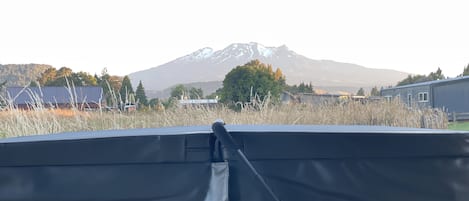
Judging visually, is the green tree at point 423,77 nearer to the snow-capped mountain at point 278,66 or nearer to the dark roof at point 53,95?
the snow-capped mountain at point 278,66

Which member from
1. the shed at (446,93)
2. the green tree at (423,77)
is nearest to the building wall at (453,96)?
the shed at (446,93)

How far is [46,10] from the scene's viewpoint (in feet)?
25.2

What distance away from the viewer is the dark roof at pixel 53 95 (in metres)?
4.03

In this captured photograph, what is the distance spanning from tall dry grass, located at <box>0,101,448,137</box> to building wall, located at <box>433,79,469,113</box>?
17596 mm

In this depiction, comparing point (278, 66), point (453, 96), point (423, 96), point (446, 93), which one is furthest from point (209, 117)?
point (278, 66)

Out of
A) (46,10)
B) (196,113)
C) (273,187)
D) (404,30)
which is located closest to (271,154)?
(273,187)

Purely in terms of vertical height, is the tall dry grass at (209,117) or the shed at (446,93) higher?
the shed at (446,93)

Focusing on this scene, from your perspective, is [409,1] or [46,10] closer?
[46,10]

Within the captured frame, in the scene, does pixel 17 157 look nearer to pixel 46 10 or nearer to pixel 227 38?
pixel 46 10

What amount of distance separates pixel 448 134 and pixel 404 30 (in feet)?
54.6

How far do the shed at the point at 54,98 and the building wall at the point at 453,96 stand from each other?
22.9m

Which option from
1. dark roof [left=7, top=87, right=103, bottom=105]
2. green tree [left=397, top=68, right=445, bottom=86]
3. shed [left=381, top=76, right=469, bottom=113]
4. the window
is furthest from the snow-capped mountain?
dark roof [left=7, top=87, right=103, bottom=105]

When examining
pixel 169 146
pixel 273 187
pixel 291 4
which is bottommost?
pixel 273 187

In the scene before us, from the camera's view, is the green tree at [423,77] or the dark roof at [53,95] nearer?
the dark roof at [53,95]
